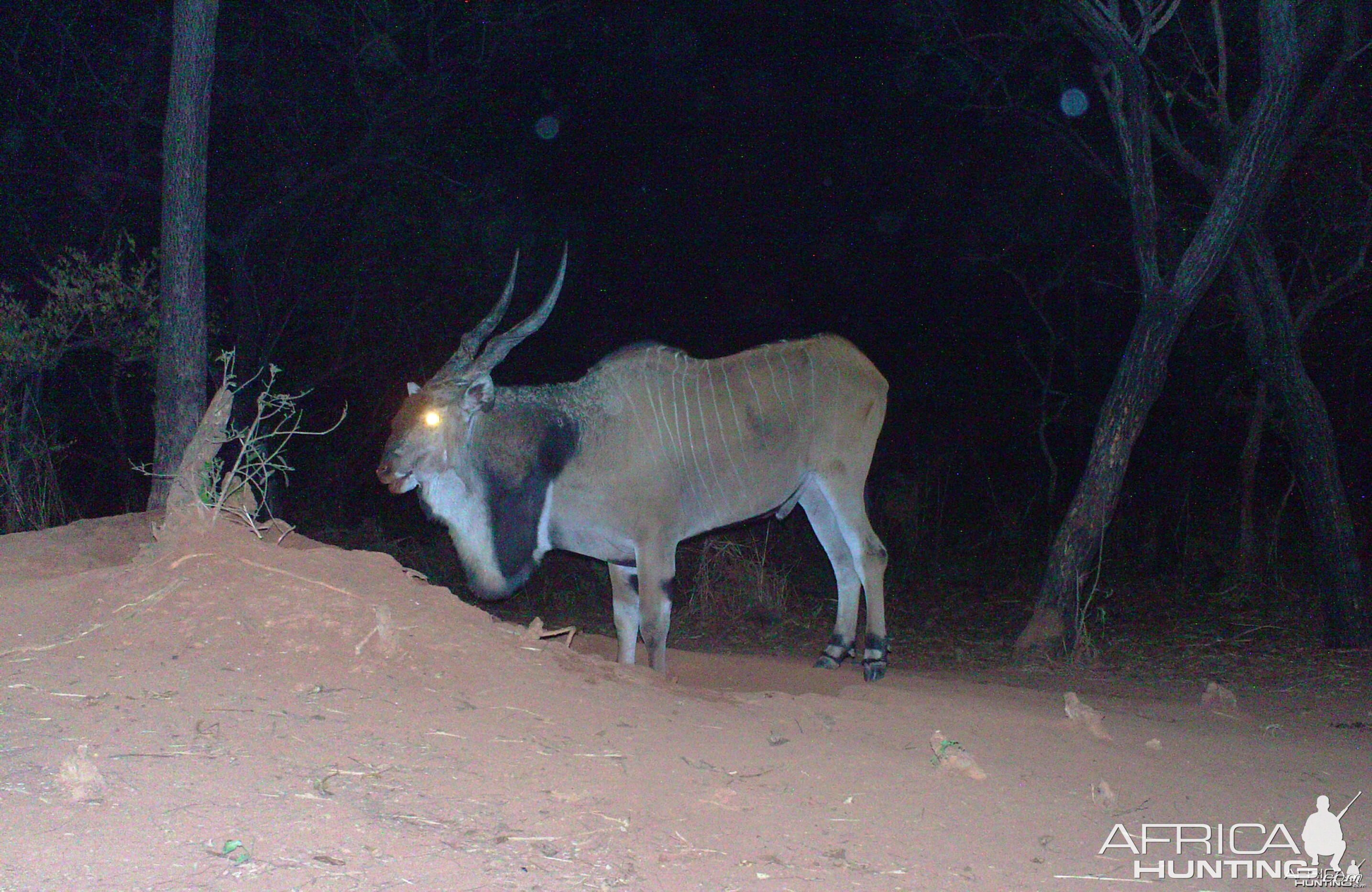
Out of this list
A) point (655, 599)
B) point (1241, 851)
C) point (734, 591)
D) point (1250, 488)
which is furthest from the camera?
point (1250, 488)

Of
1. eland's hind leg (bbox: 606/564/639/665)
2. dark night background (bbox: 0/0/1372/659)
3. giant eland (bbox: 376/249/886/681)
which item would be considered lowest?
eland's hind leg (bbox: 606/564/639/665)

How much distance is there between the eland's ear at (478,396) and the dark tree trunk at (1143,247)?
12.1 feet

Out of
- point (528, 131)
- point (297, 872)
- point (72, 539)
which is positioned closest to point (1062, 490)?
point (528, 131)

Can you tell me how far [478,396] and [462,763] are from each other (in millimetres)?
3148

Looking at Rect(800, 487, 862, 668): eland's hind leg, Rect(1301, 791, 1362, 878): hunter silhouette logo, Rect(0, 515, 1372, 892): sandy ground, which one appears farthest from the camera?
Rect(800, 487, 862, 668): eland's hind leg

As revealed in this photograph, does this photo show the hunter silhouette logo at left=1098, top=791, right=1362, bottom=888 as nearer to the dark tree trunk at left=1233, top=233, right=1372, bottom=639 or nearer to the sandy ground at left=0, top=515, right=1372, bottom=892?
the sandy ground at left=0, top=515, right=1372, bottom=892

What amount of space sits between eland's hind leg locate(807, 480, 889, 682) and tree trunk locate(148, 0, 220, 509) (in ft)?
11.9

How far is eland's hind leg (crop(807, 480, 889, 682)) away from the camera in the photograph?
6766 mm

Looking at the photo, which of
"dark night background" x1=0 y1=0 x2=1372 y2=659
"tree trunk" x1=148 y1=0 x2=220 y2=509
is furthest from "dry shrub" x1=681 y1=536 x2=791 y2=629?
"tree trunk" x1=148 y1=0 x2=220 y2=509

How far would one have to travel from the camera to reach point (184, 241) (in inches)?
261

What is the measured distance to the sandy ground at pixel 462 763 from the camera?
276cm

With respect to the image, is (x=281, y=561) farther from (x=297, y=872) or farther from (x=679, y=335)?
(x=679, y=335)

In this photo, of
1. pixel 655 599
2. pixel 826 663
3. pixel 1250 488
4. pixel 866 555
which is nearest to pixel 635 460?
A: pixel 655 599

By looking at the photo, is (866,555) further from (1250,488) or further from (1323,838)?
(1250,488)
